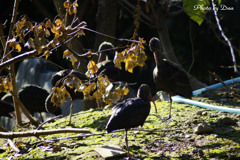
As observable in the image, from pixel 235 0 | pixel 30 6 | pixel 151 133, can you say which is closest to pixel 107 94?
pixel 151 133

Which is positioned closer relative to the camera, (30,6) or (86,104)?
(86,104)

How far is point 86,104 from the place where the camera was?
8188 mm

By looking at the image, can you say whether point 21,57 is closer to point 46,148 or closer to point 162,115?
point 46,148

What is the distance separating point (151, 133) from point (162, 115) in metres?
0.89

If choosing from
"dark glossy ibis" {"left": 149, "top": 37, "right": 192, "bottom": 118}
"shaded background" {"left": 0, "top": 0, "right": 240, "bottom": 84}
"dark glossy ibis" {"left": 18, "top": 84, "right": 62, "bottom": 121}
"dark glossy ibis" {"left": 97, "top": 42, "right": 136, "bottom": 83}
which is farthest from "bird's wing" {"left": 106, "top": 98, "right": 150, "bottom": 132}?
"shaded background" {"left": 0, "top": 0, "right": 240, "bottom": 84}

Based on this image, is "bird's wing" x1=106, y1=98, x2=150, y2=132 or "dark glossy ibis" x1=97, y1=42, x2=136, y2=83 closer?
"bird's wing" x1=106, y1=98, x2=150, y2=132

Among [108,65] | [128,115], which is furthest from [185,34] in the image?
[128,115]

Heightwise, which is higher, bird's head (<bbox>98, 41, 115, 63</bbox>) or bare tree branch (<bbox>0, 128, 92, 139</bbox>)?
bird's head (<bbox>98, 41, 115, 63</bbox>)

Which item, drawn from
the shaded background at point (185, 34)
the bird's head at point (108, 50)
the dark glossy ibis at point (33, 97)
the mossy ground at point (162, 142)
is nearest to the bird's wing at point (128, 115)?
the mossy ground at point (162, 142)

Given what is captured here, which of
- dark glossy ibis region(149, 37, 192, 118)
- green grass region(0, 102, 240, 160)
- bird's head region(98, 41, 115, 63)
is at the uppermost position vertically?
bird's head region(98, 41, 115, 63)

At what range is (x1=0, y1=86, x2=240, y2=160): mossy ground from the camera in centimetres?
422

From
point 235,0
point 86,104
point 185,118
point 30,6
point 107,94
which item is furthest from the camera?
point 30,6

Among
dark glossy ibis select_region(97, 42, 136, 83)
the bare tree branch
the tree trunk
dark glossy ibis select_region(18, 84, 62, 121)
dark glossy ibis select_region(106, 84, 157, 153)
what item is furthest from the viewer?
the tree trunk

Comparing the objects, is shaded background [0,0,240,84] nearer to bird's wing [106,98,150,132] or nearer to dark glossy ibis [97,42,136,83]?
dark glossy ibis [97,42,136,83]
